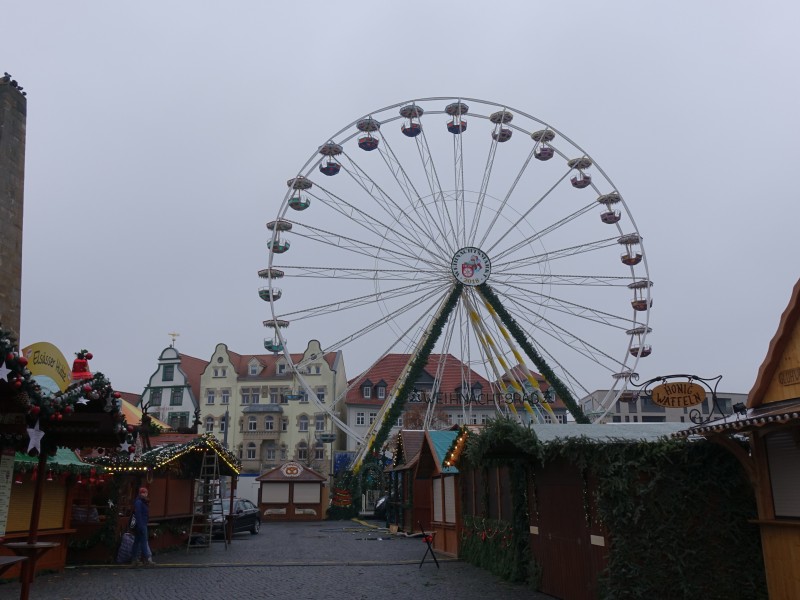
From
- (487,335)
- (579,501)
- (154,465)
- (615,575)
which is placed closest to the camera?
(615,575)

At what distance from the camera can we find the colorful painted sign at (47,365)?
30.9ft

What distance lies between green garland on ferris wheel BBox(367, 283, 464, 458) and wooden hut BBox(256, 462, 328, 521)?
973 centimetres

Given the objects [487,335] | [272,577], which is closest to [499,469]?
[272,577]

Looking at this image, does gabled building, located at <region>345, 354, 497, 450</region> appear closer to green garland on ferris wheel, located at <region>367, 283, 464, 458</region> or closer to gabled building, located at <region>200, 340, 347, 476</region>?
gabled building, located at <region>200, 340, 347, 476</region>

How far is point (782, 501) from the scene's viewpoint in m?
9.59

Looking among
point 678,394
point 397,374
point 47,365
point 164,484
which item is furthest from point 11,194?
point 397,374

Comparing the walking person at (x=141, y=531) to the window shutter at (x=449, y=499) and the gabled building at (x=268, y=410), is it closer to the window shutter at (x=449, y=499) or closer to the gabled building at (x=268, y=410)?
the window shutter at (x=449, y=499)

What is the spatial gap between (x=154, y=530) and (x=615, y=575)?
13795mm

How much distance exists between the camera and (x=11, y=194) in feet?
53.2

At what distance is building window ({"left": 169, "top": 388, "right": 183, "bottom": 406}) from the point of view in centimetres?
6106

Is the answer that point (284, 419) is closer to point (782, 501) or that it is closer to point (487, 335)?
point (487, 335)

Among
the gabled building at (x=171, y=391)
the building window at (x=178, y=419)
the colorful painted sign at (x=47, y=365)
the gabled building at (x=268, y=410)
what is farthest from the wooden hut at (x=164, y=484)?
→ the gabled building at (x=171, y=391)

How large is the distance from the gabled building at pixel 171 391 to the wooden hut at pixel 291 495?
797 inches

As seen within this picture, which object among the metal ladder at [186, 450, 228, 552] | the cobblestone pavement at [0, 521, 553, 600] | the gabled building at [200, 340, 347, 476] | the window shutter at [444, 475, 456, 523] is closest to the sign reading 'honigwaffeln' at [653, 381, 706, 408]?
the cobblestone pavement at [0, 521, 553, 600]
